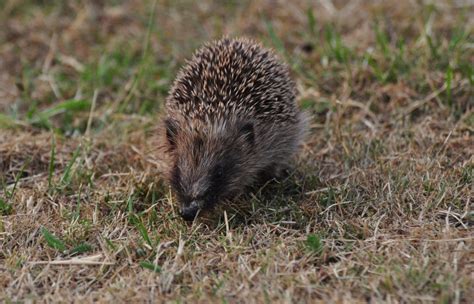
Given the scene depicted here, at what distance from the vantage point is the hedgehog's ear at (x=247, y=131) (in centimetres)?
547

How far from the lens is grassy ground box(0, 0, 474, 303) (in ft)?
14.4

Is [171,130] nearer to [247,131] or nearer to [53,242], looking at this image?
[247,131]

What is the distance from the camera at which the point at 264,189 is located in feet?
18.7

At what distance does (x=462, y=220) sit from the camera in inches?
192

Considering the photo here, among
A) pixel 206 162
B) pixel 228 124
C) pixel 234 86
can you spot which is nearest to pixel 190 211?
pixel 206 162

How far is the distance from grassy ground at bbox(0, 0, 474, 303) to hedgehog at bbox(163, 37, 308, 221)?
0.74 ft

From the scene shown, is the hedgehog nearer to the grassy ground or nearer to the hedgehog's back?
the hedgehog's back

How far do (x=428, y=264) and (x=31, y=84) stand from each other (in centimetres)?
518

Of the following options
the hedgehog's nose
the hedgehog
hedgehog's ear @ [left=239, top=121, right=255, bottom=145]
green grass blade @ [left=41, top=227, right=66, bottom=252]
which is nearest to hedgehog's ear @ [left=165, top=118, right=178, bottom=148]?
the hedgehog

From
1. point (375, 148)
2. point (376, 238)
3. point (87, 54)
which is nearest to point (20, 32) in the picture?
point (87, 54)

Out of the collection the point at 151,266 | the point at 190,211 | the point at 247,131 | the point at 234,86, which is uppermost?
the point at 234,86

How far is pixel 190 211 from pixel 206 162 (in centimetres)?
46

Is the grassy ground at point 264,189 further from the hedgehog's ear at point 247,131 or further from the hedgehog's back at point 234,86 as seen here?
the hedgehog's back at point 234,86

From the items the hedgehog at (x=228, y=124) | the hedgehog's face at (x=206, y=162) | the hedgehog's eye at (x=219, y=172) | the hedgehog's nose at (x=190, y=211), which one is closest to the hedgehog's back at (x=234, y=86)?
the hedgehog at (x=228, y=124)
